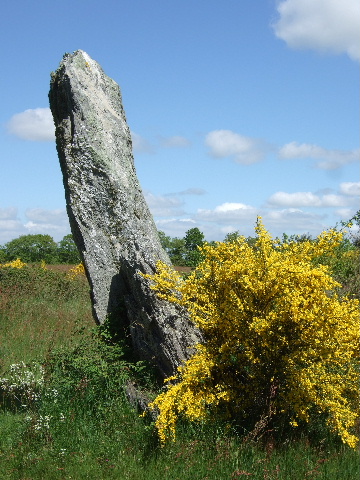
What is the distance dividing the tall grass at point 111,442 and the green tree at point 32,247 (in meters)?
37.7

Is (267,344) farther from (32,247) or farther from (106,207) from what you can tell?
(32,247)

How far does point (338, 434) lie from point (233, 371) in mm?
1398

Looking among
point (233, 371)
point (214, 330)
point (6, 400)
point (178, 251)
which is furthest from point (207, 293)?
point (178, 251)

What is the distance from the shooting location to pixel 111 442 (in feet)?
21.5

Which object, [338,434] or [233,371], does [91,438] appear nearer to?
[233,371]

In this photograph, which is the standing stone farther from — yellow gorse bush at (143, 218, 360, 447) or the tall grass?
yellow gorse bush at (143, 218, 360, 447)

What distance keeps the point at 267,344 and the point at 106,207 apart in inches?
145

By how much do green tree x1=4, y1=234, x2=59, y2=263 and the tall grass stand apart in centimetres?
3774

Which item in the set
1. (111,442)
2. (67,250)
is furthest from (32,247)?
(111,442)

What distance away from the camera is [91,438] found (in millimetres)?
6613

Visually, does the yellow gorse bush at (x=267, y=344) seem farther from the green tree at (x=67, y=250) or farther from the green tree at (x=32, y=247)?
the green tree at (x=32, y=247)

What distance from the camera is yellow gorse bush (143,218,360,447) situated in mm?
6082

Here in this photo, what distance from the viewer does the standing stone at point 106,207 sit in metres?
7.76

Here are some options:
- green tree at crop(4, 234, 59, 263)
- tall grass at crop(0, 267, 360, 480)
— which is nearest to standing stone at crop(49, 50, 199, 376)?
tall grass at crop(0, 267, 360, 480)
